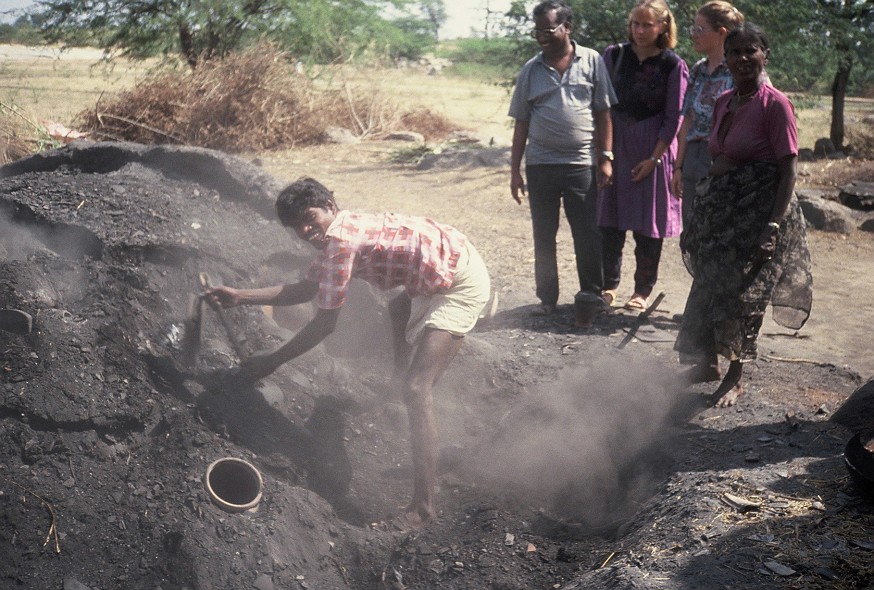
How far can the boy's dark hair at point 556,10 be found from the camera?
433 centimetres

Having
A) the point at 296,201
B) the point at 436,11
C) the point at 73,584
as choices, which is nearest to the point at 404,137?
the point at 296,201

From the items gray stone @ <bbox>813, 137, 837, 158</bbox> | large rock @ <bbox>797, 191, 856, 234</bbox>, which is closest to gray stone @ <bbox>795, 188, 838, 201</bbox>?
large rock @ <bbox>797, 191, 856, 234</bbox>

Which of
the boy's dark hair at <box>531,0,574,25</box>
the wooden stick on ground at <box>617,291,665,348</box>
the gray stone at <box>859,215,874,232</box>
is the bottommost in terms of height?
the gray stone at <box>859,215,874,232</box>

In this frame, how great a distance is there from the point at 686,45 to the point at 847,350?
20.6 ft

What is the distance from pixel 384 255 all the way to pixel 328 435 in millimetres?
999

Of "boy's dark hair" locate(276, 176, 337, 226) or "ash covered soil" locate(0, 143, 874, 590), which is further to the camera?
"boy's dark hair" locate(276, 176, 337, 226)

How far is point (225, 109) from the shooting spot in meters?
11.0

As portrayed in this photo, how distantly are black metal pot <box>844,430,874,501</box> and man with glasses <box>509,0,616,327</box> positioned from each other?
211 cm

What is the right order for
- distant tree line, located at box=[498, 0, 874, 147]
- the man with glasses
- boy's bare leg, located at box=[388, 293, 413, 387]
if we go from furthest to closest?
1. distant tree line, located at box=[498, 0, 874, 147]
2. the man with glasses
3. boy's bare leg, located at box=[388, 293, 413, 387]

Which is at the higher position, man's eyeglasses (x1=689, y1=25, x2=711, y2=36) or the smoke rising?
man's eyeglasses (x1=689, y1=25, x2=711, y2=36)

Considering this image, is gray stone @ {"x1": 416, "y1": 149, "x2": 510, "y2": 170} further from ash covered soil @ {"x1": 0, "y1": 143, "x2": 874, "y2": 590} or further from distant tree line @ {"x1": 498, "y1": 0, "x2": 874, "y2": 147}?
ash covered soil @ {"x1": 0, "y1": 143, "x2": 874, "y2": 590}

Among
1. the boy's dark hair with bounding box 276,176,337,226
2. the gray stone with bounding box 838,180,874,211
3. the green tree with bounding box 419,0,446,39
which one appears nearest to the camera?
the boy's dark hair with bounding box 276,176,337,226

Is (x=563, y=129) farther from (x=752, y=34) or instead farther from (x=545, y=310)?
(x=752, y=34)

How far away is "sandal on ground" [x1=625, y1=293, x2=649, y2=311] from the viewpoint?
509 centimetres
